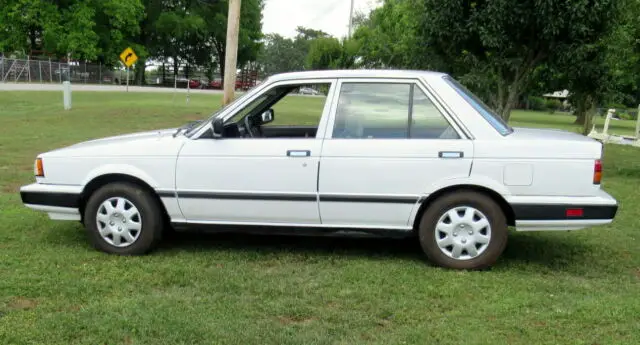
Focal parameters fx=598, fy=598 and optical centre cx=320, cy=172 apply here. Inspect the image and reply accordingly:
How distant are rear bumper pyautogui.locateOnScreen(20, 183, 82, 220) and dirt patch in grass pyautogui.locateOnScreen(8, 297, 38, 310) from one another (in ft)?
3.85

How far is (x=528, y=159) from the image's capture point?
4.63 m

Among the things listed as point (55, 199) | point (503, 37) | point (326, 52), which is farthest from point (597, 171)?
point (326, 52)

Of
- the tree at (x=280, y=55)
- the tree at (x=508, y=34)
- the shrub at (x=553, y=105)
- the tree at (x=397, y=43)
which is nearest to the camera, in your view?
the tree at (x=508, y=34)

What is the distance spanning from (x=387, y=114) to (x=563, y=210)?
1.57 metres

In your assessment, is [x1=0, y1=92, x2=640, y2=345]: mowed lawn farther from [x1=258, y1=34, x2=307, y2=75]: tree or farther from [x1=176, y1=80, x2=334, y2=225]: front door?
[x1=258, y1=34, x2=307, y2=75]: tree

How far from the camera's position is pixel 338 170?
4.80 meters

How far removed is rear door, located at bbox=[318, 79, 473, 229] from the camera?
4.73 m

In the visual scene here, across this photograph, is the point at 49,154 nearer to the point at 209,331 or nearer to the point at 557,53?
the point at 209,331

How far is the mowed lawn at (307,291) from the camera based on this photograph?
3.63 m

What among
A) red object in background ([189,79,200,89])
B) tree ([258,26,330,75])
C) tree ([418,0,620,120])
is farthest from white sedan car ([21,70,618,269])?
tree ([258,26,330,75])

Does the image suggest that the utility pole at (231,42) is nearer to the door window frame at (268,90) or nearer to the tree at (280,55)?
the door window frame at (268,90)

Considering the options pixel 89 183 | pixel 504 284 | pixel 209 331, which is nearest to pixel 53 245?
pixel 89 183

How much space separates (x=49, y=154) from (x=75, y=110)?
57.6 feet

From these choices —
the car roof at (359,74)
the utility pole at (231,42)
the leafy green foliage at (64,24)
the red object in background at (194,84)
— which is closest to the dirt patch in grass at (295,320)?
the car roof at (359,74)
